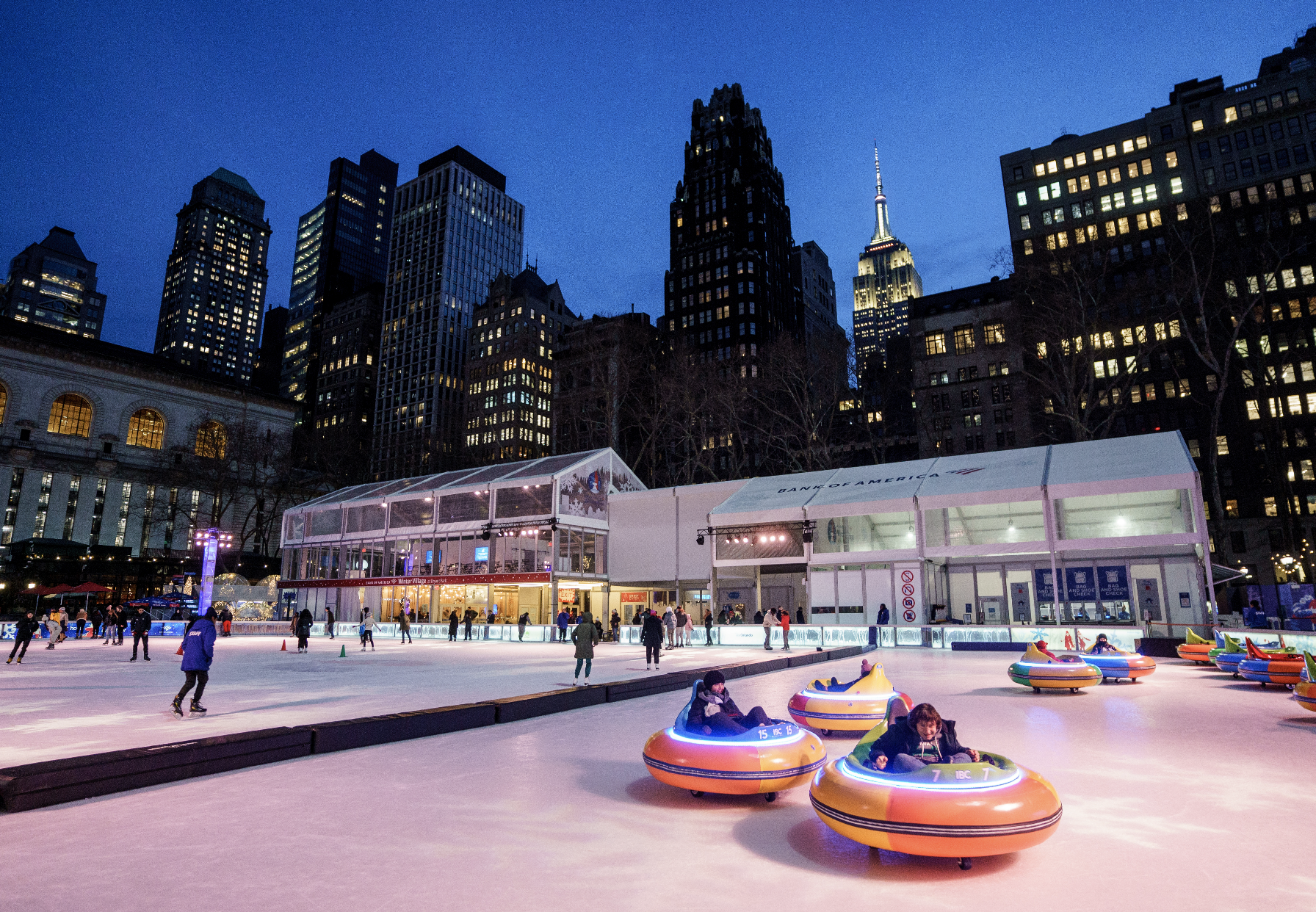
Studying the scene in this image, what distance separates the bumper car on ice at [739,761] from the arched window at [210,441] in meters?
71.7

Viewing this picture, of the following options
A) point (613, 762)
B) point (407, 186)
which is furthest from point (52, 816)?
point (407, 186)

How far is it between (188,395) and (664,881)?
87633mm

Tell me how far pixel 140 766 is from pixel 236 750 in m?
0.98

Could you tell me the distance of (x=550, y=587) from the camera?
1609 inches

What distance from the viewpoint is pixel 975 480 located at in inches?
1207

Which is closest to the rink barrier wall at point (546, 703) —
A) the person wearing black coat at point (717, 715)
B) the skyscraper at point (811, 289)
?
Result: the person wearing black coat at point (717, 715)

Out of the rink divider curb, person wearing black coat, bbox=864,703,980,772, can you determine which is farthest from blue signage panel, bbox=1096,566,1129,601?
person wearing black coat, bbox=864,703,980,772

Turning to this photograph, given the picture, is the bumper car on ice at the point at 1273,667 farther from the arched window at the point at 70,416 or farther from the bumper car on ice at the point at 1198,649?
the arched window at the point at 70,416

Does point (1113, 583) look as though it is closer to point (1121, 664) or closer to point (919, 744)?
point (1121, 664)

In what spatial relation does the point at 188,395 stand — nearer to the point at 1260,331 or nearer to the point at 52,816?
the point at 52,816

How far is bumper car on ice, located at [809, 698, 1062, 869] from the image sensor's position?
4852 millimetres

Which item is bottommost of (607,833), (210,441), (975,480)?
(607,833)

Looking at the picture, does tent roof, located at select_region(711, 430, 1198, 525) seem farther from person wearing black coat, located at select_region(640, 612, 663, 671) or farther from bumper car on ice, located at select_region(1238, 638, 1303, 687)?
person wearing black coat, located at select_region(640, 612, 663, 671)

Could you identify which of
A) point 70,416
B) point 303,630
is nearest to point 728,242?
point 70,416
